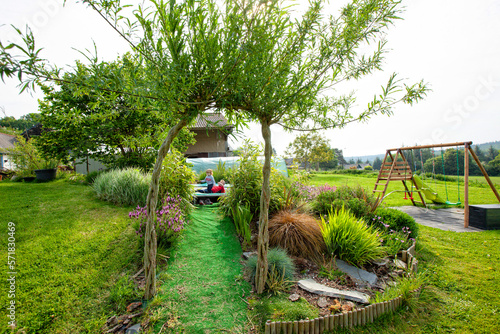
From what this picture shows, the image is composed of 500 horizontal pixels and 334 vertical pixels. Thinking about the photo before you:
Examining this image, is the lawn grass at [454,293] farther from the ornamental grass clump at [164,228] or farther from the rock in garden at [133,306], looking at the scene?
the ornamental grass clump at [164,228]

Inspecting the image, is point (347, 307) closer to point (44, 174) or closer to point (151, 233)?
point (151, 233)

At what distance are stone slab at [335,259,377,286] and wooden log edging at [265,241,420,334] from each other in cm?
47

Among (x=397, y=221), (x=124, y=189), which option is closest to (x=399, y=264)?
(x=397, y=221)

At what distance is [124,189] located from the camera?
5730 mm

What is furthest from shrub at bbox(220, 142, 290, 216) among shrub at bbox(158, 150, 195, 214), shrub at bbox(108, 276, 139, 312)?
shrub at bbox(108, 276, 139, 312)

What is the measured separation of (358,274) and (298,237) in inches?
41.2

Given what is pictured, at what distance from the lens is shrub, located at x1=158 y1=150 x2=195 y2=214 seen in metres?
5.19

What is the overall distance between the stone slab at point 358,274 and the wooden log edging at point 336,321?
1.55 feet

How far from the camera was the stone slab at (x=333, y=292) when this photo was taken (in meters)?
2.79

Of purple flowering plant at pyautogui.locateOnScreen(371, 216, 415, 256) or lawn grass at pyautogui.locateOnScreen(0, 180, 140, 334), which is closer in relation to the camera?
lawn grass at pyautogui.locateOnScreen(0, 180, 140, 334)

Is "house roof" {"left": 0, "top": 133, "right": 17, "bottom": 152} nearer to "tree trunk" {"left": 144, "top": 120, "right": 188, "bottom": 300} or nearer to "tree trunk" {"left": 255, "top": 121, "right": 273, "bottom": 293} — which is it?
"tree trunk" {"left": 144, "top": 120, "right": 188, "bottom": 300}

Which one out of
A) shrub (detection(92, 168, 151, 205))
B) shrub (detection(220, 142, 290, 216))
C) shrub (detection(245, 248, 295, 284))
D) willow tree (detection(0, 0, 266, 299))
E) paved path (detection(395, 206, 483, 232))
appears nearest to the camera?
willow tree (detection(0, 0, 266, 299))

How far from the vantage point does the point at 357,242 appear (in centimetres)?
363

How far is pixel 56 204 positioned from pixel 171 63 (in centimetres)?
568
